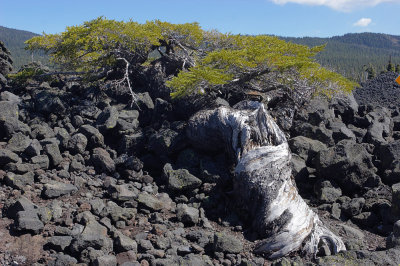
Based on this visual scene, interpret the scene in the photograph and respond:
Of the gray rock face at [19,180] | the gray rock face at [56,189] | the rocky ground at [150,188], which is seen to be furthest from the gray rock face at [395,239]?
the gray rock face at [19,180]

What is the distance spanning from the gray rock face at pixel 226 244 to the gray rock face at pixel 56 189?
10.9 ft

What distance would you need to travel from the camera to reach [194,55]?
1445cm

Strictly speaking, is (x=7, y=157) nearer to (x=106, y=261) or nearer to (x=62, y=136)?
(x=62, y=136)

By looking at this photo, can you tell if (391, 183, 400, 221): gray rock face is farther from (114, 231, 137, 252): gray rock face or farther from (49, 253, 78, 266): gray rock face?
(49, 253, 78, 266): gray rock face

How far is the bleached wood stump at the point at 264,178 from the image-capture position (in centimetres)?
624

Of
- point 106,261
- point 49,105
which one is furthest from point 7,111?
point 106,261

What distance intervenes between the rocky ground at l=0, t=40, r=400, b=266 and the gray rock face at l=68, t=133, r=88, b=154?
26 millimetres

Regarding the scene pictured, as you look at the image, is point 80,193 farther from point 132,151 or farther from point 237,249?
point 237,249

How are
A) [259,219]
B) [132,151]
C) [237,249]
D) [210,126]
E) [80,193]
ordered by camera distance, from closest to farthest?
[237,249], [259,219], [80,193], [210,126], [132,151]

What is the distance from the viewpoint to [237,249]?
584cm

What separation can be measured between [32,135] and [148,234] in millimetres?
5011

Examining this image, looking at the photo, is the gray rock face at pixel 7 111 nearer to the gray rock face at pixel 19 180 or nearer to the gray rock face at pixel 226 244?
the gray rock face at pixel 19 180

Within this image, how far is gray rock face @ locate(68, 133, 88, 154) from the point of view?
8.99m

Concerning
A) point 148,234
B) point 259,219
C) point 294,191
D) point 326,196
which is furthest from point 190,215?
point 326,196
